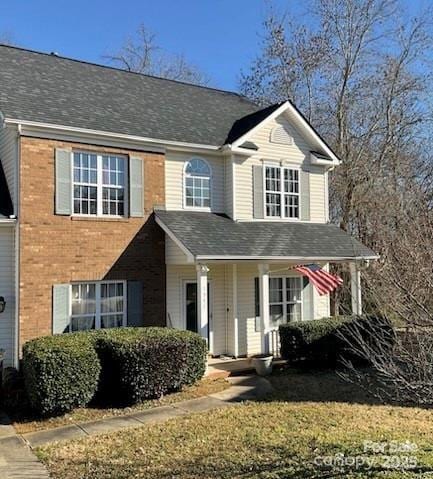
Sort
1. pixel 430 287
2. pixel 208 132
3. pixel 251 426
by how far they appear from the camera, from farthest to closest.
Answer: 1. pixel 208 132
2. pixel 251 426
3. pixel 430 287

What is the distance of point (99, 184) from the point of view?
1324 cm

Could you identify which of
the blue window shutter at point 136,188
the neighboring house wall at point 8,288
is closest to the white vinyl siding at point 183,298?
the blue window shutter at point 136,188

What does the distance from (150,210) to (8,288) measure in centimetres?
416

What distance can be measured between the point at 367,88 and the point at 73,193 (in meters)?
17.3

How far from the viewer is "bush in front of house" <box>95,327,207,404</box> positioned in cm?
1034

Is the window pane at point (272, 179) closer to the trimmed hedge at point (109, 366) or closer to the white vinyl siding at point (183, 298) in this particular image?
the white vinyl siding at point (183, 298)

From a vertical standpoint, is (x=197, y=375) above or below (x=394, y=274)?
below

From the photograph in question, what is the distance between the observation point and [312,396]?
36.1 ft

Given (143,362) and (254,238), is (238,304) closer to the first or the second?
(254,238)

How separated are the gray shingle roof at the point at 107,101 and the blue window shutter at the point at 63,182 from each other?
0.84m

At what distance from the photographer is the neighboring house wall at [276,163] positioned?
15.8 metres

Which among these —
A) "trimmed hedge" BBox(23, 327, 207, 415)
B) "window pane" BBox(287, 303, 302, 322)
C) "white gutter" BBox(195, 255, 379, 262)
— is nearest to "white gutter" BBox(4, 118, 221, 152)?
"white gutter" BBox(195, 255, 379, 262)

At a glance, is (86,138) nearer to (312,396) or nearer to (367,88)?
(312,396)

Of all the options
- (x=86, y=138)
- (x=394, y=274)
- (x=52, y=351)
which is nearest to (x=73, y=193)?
(x=86, y=138)
